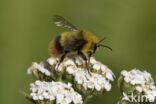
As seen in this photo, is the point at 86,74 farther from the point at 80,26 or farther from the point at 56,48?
the point at 80,26

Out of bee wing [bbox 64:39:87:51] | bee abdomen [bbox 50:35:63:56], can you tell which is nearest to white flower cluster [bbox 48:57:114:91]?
bee abdomen [bbox 50:35:63:56]

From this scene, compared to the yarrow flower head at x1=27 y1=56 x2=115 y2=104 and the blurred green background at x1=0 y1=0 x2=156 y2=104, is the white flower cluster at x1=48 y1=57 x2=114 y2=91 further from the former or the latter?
the blurred green background at x1=0 y1=0 x2=156 y2=104

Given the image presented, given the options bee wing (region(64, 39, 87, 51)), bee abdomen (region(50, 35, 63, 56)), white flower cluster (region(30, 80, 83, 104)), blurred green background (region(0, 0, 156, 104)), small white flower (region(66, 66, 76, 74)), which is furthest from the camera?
blurred green background (region(0, 0, 156, 104))

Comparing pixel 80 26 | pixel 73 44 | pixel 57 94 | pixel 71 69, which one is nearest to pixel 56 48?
pixel 73 44

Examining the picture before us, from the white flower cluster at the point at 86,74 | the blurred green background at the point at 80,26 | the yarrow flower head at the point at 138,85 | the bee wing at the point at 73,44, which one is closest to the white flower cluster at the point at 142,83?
the yarrow flower head at the point at 138,85

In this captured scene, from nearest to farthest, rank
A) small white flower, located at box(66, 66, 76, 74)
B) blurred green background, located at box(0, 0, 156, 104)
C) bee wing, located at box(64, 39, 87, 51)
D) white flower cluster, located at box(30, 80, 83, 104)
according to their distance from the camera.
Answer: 1. white flower cluster, located at box(30, 80, 83, 104)
2. bee wing, located at box(64, 39, 87, 51)
3. small white flower, located at box(66, 66, 76, 74)
4. blurred green background, located at box(0, 0, 156, 104)

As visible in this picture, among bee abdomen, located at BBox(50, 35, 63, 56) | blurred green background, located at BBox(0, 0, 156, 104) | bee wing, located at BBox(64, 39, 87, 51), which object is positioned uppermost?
bee wing, located at BBox(64, 39, 87, 51)

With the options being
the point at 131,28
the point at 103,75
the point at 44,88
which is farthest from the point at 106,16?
the point at 44,88
